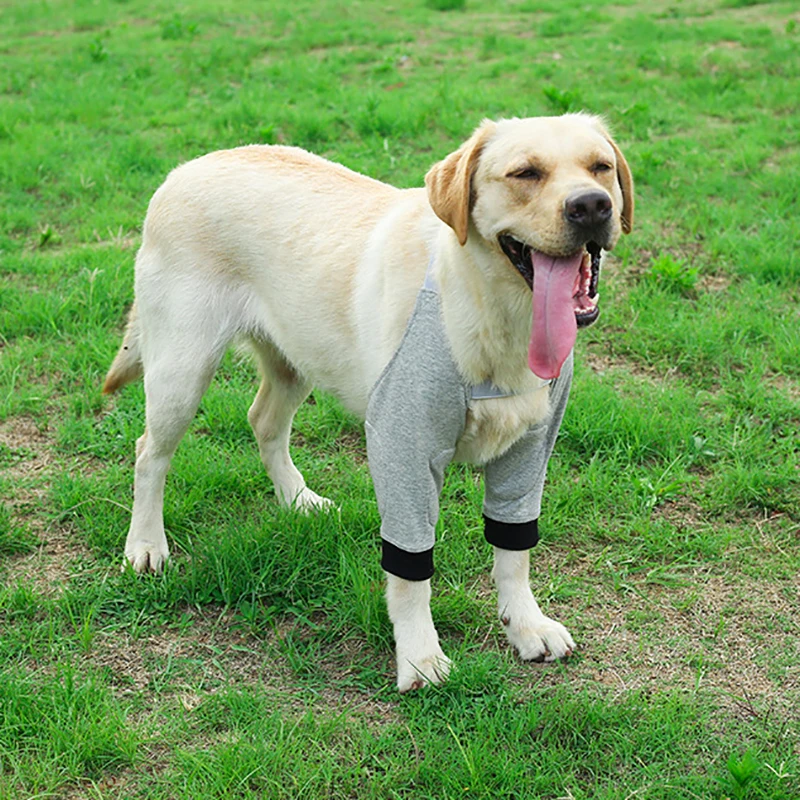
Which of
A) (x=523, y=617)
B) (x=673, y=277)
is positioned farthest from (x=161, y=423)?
(x=673, y=277)

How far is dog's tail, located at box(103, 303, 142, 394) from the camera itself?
12.8ft

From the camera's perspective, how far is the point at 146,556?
3.69 m

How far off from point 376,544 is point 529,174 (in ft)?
5.13

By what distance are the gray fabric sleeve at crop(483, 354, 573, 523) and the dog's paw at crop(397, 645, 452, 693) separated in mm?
481

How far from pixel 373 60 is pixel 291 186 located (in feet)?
21.9

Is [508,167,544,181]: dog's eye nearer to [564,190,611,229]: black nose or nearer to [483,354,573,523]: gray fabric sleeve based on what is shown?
[564,190,611,229]: black nose

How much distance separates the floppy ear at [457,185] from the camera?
2742 mm

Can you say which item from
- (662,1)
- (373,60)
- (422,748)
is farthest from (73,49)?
(422,748)

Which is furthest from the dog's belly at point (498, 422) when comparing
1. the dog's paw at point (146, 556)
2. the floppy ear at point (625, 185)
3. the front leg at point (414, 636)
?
the dog's paw at point (146, 556)

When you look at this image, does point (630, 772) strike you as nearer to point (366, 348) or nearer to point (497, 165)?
point (366, 348)

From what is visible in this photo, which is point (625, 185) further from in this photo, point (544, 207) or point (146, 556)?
point (146, 556)

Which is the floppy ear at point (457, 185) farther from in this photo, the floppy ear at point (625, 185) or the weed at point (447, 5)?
the weed at point (447, 5)

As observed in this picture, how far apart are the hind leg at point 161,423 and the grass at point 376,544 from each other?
119 millimetres

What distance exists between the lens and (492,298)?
112 inches
